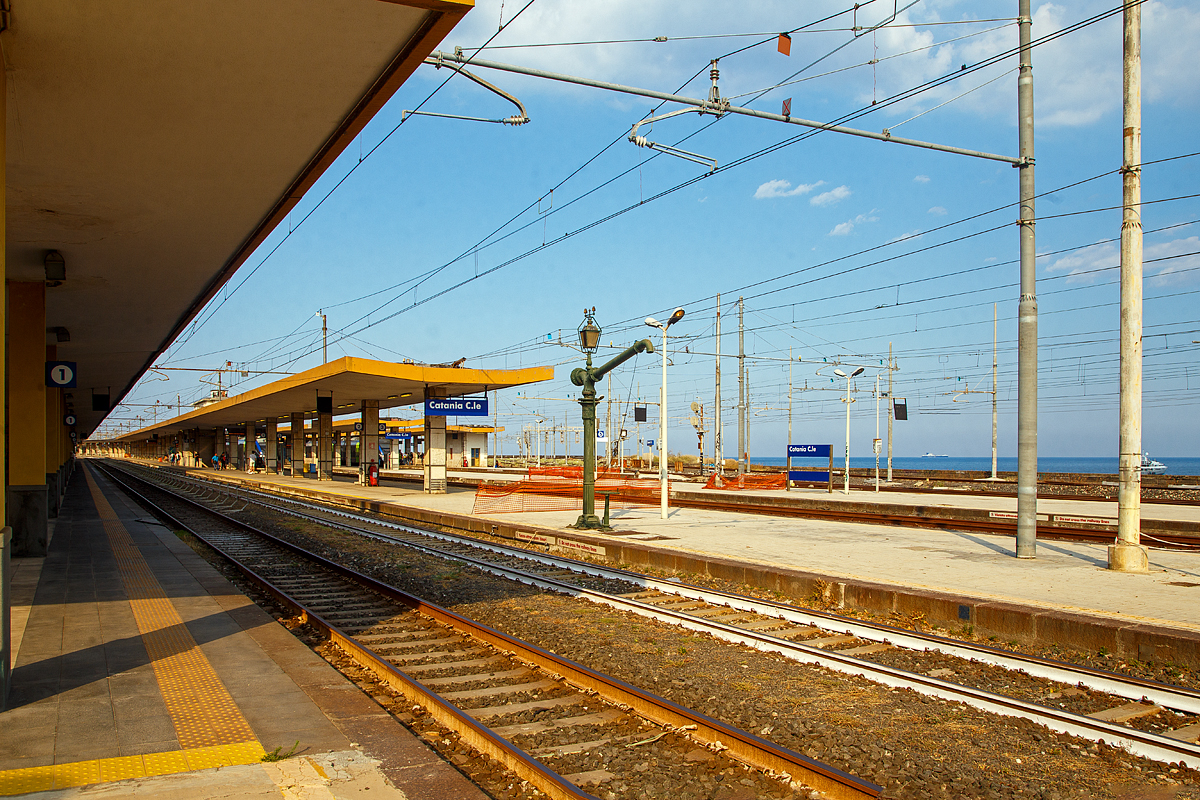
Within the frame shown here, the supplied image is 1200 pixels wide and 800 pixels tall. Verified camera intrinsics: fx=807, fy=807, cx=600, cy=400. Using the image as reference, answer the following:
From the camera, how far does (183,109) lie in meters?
7.32

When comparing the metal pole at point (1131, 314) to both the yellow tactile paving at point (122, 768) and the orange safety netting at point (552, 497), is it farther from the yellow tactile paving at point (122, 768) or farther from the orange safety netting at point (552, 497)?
the orange safety netting at point (552, 497)

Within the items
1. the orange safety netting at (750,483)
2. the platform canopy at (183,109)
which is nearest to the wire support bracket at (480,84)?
the platform canopy at (183,109)

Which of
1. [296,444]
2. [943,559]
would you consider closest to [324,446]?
[296,444]

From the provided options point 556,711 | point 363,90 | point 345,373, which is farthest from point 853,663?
point 345,373

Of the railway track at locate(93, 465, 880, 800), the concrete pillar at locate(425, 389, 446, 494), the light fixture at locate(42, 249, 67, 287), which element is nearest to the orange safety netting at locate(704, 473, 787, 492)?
the concrete pillar at locate(425, 389, 446, 494)

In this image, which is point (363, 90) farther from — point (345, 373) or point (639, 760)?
point (345, 373)

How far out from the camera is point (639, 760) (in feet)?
17.3

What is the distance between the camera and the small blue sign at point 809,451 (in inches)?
1303

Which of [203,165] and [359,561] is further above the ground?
[203,165]

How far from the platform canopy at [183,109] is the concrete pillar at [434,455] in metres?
22.8

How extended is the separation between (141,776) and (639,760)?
303cm

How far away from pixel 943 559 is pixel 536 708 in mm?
9636

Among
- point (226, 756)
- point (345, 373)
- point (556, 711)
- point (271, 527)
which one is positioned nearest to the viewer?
point (226, 756)

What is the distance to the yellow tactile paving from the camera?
183 inches
